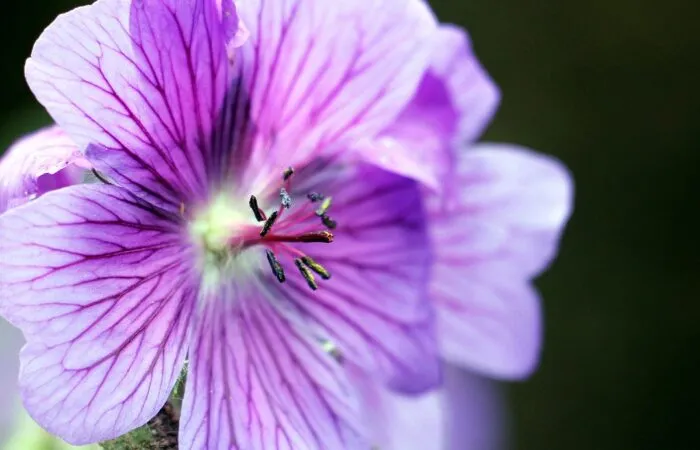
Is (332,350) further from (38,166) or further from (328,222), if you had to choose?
(38,166)

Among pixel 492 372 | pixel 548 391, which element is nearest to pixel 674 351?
pixel 548 391

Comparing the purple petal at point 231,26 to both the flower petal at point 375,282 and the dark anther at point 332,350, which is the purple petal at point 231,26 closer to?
the flower petal at point 375,282

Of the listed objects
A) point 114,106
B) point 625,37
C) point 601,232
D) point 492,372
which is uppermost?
point 114,106

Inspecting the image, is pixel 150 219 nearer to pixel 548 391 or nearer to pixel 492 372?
pixel 492 372

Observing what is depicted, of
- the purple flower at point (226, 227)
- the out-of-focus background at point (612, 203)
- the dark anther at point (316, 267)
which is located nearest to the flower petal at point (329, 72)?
the purple flower at point (226, 227)

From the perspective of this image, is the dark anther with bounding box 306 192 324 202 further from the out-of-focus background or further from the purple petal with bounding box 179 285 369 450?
the out-of-focus background

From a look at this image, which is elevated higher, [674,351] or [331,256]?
[331,256]
